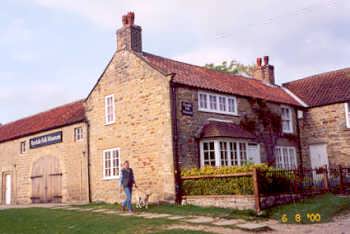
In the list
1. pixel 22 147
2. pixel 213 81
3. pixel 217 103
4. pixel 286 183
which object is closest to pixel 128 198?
pixel 286 183

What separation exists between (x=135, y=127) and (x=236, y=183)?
6.84 meters

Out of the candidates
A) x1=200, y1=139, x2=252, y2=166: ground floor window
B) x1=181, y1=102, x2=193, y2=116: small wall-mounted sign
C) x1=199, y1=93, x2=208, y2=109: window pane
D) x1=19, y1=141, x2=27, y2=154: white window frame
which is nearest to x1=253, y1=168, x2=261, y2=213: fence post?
x1=200, y1=139, x2=252, y2=166: ground floor window

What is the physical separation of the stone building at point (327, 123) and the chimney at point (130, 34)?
12620mm

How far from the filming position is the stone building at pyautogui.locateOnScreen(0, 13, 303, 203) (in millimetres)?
19703

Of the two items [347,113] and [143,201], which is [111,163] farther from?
[347,113]

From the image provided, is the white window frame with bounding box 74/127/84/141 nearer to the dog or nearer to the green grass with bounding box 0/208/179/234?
the dog

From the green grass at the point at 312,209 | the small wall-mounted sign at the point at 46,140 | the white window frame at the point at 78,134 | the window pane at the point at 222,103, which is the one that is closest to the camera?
the green grass at the point at 312,209

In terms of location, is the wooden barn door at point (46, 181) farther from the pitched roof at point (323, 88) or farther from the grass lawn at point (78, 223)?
the pitched roof at point (323, 88)

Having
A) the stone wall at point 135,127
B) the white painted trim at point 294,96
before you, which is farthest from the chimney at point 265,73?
the stone wall at point 135,127

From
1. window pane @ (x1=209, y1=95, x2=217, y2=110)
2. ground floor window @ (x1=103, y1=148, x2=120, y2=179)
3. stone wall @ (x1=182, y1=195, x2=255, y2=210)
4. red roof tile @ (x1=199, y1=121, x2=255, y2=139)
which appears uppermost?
window pane @ (x1=209, y1=95, x2=217, y2=110)

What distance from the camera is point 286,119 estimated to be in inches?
1057

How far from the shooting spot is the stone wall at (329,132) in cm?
2572

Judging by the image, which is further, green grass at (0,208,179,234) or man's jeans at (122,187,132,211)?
man's jeans at (122,187,132,211)

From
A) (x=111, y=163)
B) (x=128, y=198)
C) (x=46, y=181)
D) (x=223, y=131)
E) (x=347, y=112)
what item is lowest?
(x=128, y=198)
